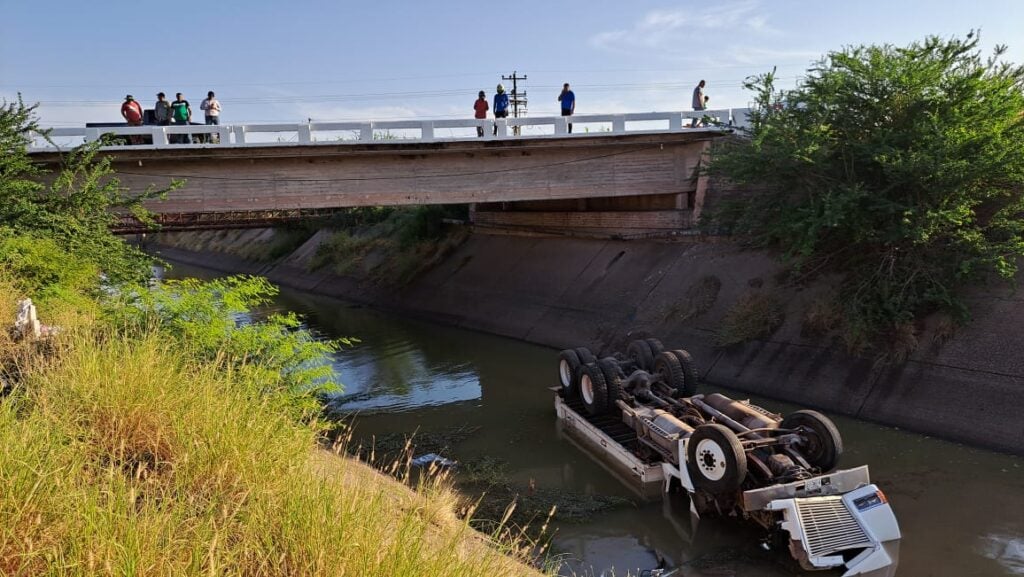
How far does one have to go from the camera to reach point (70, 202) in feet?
54.3

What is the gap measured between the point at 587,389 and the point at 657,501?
3360 millimetres

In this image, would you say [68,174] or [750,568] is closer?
[750,568]

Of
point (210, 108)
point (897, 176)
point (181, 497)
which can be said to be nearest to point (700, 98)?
point (897, 176)

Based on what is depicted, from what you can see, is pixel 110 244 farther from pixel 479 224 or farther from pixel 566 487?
pixel 479 224

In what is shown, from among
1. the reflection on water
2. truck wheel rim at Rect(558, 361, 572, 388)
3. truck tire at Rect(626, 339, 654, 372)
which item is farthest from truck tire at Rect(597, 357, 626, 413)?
the reflection on water

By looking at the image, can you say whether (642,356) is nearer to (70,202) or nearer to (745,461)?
(745,461)

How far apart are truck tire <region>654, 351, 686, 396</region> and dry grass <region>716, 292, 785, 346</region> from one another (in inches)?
158

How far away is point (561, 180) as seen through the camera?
2186cm

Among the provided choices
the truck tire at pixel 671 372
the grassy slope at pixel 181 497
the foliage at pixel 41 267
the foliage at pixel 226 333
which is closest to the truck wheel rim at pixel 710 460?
the truck tire at pixel 671 372

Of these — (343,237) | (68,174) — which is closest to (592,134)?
(68,174)

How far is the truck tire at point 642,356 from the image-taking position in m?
13.8

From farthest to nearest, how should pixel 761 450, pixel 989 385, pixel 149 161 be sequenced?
1. pixel 149 161
2. pixel 989 385
3. pixel 761 450

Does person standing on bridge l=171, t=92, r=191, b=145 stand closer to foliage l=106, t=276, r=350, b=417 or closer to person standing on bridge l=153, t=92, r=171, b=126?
person standing on bridge l=153, t=92, r=171, b=126

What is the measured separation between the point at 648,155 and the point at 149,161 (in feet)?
49.2
